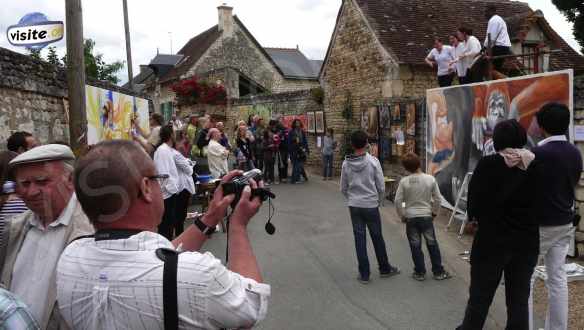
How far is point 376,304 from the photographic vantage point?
202 inches

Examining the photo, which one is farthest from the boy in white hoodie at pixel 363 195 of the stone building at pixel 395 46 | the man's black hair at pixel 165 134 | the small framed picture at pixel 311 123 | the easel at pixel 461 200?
the small framed picture at pixel 311 123

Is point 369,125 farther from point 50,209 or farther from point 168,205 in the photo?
point 50,209

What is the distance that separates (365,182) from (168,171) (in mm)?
2532

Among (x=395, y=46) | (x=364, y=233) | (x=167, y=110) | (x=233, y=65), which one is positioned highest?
(x=233, y=65)

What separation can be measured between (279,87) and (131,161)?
1264 inches

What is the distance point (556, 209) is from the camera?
377cm

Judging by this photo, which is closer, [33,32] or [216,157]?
[33,32]

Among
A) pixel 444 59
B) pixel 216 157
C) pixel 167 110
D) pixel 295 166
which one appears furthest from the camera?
pixel 167 110

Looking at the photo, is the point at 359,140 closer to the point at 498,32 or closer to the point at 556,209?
the point at 556,209

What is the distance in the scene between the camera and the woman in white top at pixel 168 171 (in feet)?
21.1

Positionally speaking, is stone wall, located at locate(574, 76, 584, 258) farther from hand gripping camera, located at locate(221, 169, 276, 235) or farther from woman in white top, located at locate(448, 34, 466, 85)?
hand gripping camera, located at locate(221, 169, 276, 235)

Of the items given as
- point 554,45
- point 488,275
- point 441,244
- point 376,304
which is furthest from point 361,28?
point 488,275

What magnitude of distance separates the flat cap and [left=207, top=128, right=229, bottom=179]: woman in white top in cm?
681

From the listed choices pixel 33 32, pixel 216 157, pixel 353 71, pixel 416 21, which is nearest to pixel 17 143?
pixel 33 32
